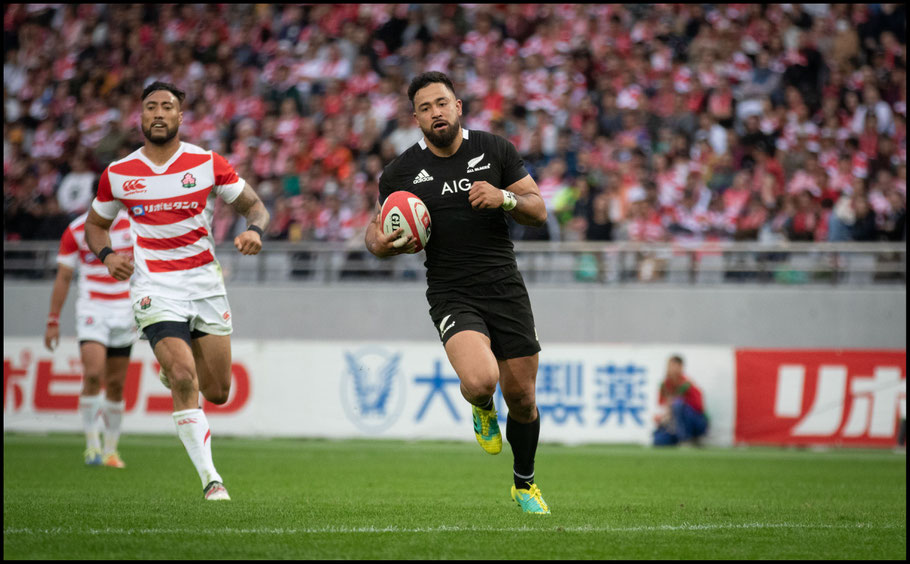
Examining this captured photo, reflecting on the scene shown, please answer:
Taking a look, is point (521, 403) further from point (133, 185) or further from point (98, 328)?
point (98, 328)

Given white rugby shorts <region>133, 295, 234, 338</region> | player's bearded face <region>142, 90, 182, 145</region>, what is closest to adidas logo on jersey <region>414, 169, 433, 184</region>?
white rugby shorts <region>133, 295, 234, 338</region>

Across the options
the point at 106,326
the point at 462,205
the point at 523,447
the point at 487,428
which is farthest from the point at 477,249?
the point at 106,326

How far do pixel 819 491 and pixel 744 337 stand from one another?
8256mm

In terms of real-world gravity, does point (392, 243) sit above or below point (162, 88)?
below

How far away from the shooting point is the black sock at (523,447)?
727cm

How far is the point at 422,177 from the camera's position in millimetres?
7270

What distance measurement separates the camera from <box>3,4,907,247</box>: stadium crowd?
57.2 ft

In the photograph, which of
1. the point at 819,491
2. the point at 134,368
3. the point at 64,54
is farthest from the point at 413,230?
the point at 64,54

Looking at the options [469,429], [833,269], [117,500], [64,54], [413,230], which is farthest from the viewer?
[64,54]

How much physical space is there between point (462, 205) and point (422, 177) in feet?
1.01

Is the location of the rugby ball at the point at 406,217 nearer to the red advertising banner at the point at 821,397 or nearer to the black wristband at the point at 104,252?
the black wristband at the point at 104,252

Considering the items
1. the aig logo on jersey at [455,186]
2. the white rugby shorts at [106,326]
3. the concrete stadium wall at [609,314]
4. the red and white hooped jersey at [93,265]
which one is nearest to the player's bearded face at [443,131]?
the aig logo on jersey at [455,186]

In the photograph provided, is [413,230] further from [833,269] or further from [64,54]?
[64,54]

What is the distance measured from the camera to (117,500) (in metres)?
7.85
